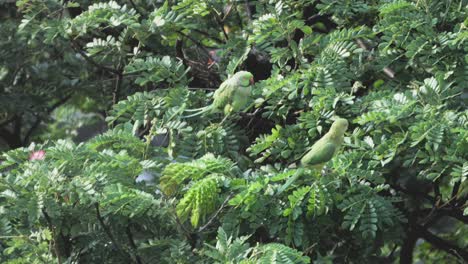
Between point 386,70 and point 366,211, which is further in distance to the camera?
point 386,70

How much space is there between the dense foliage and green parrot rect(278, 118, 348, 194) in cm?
4

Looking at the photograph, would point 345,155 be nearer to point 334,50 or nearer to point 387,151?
point 387,151

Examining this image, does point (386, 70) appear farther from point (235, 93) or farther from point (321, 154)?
point (321, 154)

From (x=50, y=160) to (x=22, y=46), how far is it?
201 cm

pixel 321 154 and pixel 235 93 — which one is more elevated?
pixel 235 93

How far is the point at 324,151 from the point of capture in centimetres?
316

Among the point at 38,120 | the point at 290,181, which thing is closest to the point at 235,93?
the point at 290,181

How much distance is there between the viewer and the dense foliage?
3182 mm

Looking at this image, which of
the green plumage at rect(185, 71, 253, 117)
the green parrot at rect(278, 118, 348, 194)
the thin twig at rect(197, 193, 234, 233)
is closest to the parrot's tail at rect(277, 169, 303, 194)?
the green parrot at rect(278, 118, 348, 194)

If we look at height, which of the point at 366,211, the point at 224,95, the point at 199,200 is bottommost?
the point at 366,211

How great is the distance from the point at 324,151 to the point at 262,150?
23.4 inches

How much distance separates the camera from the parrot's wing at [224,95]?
3.49 m

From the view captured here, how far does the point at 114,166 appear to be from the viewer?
10.9 ft

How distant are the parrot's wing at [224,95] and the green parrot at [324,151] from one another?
0.44 metres
